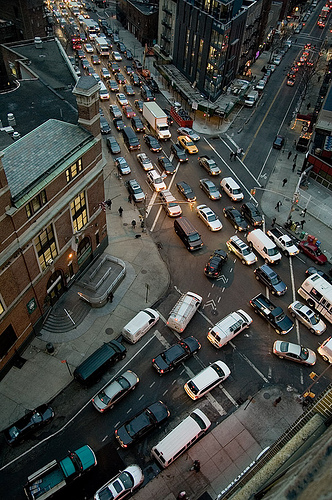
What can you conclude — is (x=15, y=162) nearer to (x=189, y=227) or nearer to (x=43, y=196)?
(x=43, y=196)

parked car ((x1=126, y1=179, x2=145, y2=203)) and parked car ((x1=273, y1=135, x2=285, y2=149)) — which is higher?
parked car ((x1=273, y1=135, x2=285, y2=149))

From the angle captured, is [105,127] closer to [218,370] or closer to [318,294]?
[318,294]

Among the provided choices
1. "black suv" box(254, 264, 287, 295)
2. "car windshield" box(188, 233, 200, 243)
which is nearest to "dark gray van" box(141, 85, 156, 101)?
"car windshield" box(188, 233, 200, 243)

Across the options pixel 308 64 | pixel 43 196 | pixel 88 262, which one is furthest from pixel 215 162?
pixel 308 64

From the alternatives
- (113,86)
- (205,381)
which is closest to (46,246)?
(205,381)

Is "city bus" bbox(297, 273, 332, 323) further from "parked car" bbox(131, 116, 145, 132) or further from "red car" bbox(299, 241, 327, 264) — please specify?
"parked car" bbox(131, 116, 145, 132)

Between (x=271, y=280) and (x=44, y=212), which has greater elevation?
(x=44, y=212)

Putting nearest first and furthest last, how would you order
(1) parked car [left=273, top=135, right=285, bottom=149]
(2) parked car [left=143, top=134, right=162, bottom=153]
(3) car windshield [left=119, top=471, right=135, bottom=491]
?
(3) car windshield [left=119, top=471, right=135, bottom=491]
(2) parked car [left=143, top=134, right=162, bottom=153]
(1) parked car [left=273, top=135, right=285, bottom=149]
